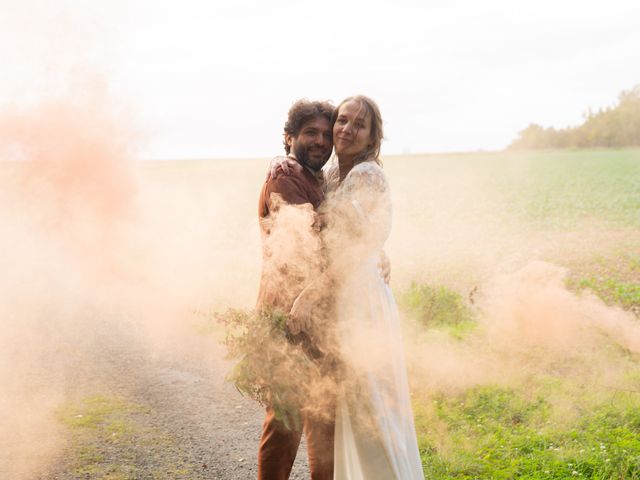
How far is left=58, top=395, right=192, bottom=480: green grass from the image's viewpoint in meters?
4.30

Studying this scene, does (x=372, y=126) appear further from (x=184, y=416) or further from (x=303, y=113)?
(x=184, y=416)

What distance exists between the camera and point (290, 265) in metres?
3.19

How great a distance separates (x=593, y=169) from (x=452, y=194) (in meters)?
14.8

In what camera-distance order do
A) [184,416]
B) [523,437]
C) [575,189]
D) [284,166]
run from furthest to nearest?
[575,189]
[184,416]
[523,437]
[284,166]

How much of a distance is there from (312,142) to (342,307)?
3.08ft

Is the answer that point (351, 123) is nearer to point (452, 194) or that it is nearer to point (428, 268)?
point (428, 268)

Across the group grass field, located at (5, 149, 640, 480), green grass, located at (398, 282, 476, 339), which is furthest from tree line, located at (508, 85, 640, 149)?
green grass, located at (398, 282, 476, 339)

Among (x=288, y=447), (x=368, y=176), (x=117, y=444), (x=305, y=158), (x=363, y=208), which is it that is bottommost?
(x=117, y=444)

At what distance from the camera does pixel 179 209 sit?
39.7 feet

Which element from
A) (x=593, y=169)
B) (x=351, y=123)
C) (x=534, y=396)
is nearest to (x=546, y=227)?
(x=534, y=396)

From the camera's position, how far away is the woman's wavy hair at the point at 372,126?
3244mm

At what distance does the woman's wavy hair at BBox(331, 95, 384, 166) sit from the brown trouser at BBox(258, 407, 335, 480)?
1.45 m

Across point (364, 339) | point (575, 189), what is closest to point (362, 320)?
point (364, 339)

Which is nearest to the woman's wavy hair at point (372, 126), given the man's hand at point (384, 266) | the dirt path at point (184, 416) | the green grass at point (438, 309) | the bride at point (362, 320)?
the bride at point (362, 320)
